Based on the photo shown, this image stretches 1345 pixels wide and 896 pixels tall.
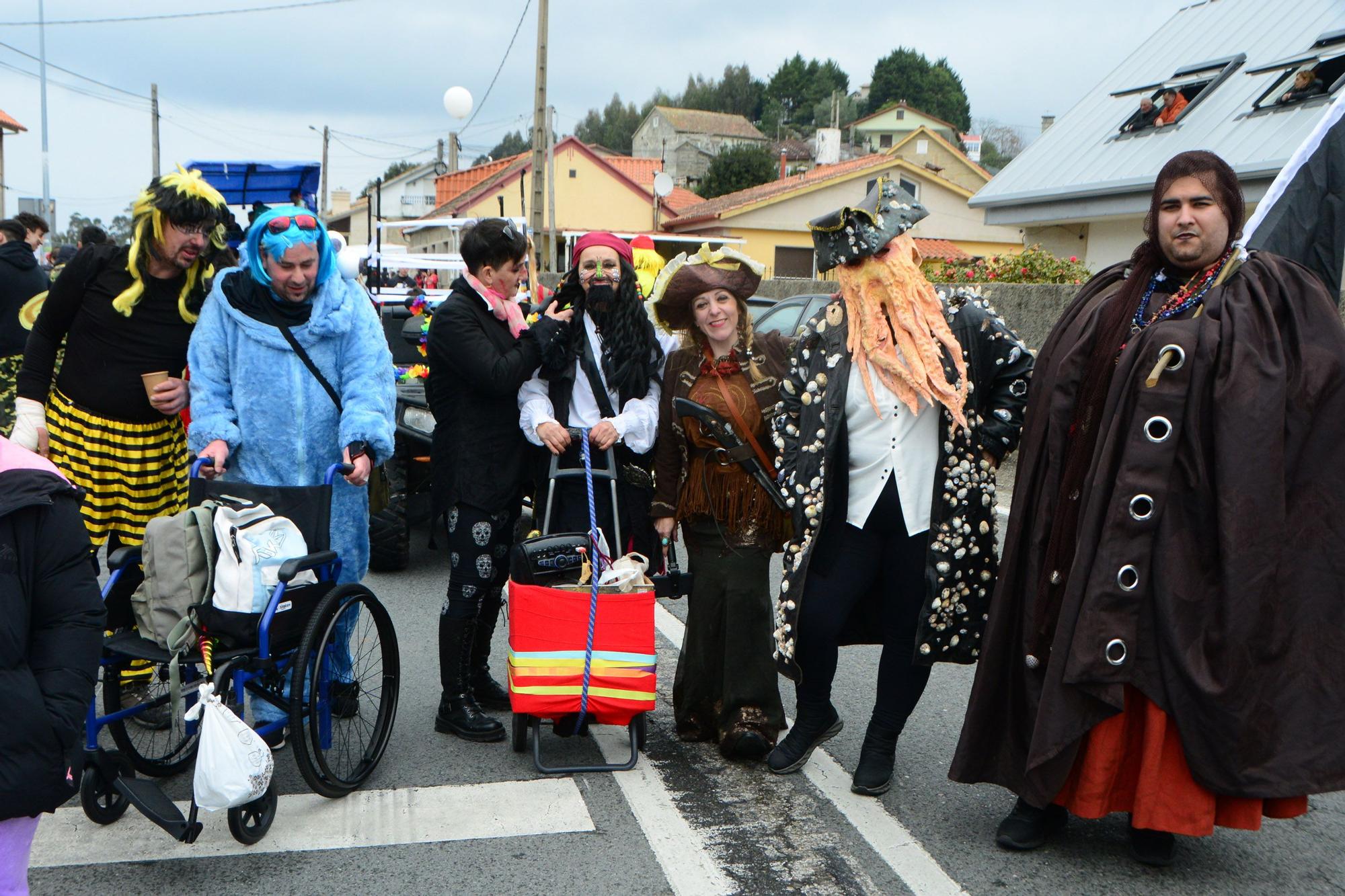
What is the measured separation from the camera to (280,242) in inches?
153

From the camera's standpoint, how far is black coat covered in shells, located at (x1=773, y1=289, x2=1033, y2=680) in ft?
12.2

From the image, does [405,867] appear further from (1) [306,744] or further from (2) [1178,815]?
(2) [1178,815]

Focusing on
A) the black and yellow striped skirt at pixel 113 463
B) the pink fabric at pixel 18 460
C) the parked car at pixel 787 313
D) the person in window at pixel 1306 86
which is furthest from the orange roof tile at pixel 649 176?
the pink fabric at pixel 18 460

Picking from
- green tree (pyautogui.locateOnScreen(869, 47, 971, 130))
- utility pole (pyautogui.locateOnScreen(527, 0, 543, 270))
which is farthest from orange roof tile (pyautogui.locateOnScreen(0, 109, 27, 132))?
green tree (pyautogui.locateOnScreen(869, 47, 971, 130))

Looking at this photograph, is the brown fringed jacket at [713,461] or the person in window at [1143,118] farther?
the person in window at [1143,118]

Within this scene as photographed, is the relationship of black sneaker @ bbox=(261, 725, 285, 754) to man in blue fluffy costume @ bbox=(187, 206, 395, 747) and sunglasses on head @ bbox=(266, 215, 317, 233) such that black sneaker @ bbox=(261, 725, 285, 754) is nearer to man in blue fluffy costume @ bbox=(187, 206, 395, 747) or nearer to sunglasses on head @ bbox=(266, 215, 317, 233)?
man in blue fluffy costume @ bbox=(187, 206, 395, 747)

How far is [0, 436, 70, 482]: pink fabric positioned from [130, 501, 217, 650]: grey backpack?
0.94m

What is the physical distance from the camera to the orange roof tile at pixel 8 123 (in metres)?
47.2

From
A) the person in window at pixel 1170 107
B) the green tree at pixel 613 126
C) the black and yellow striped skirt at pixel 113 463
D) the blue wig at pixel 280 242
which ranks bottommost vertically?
the black and yellow striped skirt at pixel 113 463

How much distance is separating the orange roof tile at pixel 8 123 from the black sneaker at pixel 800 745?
171ft

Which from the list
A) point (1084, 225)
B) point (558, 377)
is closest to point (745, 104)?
point (1084, 225)

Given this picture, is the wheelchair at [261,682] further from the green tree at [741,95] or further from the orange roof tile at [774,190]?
the green tree at [741,95]

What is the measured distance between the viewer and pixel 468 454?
14.2 feet

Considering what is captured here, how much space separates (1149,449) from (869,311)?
3.35ft
